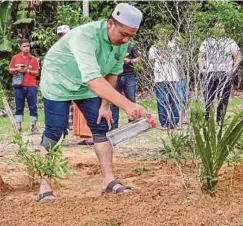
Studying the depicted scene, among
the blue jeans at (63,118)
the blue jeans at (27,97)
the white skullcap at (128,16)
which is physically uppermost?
the white skullcap at (128,16)

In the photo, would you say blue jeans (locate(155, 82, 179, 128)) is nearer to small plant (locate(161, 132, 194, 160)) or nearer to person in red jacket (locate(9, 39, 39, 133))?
small plant (locate(161, 132, 194, 160))

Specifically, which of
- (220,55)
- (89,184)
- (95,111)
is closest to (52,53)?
(95,111)

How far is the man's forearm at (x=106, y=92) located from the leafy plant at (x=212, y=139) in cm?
55

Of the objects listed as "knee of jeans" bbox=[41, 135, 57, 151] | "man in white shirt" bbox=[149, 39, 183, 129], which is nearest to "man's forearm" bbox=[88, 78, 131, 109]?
"knee of jeans" bbox=[41, 135, 57, 151]

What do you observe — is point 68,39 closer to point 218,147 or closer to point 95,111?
point 95,111

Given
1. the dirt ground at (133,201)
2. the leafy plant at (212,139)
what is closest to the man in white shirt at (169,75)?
the dirt ground at (133,201)

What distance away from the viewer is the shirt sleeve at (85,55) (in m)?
4.89

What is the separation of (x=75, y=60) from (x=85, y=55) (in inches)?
14.2

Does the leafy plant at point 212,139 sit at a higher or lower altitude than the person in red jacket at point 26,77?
higher

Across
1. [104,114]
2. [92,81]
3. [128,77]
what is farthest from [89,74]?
[128,77]

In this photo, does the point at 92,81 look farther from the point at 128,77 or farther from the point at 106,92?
the point at 128,77

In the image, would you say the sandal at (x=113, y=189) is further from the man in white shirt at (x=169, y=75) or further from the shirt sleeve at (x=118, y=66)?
the man in white shirt at (x=169, y=75)

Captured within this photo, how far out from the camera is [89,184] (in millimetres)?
6051

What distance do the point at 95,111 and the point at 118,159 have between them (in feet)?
6.65
